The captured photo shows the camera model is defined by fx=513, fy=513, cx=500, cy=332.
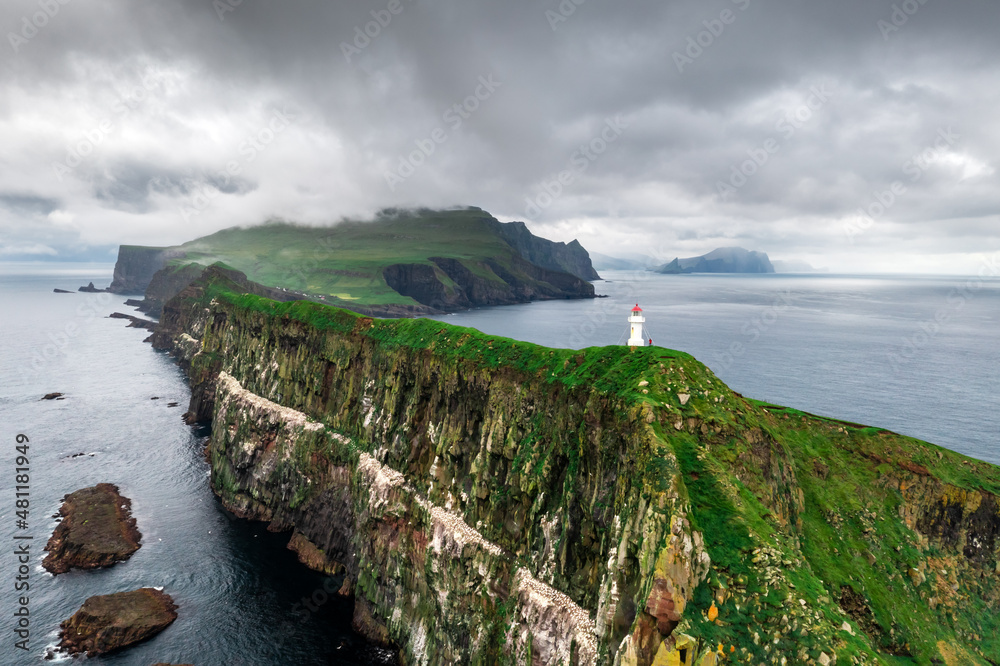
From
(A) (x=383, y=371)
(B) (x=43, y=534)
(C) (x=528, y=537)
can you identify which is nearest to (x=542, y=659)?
(C) (x=528, y=537)

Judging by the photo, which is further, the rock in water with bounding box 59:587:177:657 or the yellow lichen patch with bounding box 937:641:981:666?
the rock in water with bounding box 59:587:177:657

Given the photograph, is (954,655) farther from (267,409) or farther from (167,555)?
(267,409)

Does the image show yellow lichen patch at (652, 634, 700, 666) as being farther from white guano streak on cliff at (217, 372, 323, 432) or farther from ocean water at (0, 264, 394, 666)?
white guano streak on cliff at (217, 372, 323, 432)

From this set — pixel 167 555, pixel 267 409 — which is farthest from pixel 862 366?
pixel 167 555

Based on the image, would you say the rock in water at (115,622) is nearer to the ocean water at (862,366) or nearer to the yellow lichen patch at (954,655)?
the yellow lichen patch at (954,655)

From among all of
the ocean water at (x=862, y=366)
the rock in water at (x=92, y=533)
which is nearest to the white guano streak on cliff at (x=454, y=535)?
the rock in water at (x=92, y=533)

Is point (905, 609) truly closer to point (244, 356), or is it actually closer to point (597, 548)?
point (597, 548)

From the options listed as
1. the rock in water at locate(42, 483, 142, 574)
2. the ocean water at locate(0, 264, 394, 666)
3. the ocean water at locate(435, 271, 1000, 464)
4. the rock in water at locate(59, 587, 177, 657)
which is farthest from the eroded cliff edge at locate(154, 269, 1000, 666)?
the ocean water at locate(435, 271, 1000, 464)
